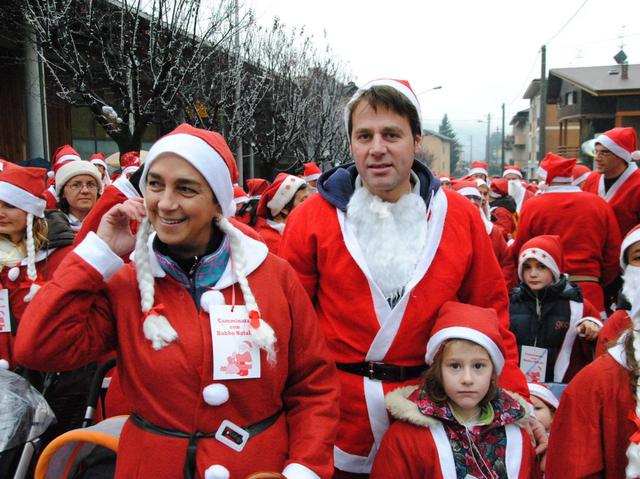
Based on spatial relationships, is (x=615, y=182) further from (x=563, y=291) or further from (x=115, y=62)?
(x=115, y=62)

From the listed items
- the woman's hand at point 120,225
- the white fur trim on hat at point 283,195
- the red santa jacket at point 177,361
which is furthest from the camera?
the white fur trim on hat at point 283,195

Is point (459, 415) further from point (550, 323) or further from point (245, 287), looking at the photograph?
point (550, 323)

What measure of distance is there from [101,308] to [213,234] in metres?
0.46

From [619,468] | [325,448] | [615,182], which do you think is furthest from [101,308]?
[615,182]

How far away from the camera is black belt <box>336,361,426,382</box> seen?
2.47 metres

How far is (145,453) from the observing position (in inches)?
77.0

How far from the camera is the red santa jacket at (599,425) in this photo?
2.12 m

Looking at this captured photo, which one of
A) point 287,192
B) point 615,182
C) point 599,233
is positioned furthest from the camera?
point 287,192

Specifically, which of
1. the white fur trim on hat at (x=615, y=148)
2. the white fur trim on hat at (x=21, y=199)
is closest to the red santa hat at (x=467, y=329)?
the white fur trim on hat at (x=21, y=199)

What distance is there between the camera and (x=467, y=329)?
2363 mm

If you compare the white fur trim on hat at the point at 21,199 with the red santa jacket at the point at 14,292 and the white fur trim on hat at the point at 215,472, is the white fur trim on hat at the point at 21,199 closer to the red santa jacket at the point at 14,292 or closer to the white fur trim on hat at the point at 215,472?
the red santa jacket at the point at 14,292

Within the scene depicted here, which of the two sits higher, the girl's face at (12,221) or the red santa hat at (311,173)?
the red santa hat at (311,173)

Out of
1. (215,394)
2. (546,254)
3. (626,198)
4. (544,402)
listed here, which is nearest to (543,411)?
(544,402)

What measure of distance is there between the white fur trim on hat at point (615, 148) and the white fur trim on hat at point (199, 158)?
4749 millimetres
